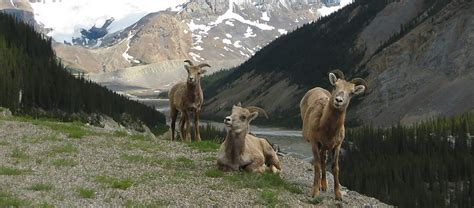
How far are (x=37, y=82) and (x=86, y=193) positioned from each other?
4898cm

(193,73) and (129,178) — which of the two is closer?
(129,178)

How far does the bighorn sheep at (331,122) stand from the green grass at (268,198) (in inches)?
62.3

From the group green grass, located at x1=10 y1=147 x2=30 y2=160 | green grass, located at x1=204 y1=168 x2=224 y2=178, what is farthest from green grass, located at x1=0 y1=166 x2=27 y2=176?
green grass, located at x1=204 y1=168 x2=224 y2=178

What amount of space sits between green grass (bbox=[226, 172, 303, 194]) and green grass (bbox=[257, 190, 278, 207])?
93 cm

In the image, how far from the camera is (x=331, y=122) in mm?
17469

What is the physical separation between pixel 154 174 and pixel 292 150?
71379 mm

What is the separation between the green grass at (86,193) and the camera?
1552 centimetres

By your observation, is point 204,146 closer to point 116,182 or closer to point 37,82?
point 116,182

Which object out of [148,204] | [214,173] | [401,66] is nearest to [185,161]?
[214,173]

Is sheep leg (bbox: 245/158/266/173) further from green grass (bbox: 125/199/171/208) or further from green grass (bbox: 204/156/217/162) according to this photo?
green grass (bbox: 125/199/171/208)

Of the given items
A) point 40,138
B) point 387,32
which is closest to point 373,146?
point 40,138

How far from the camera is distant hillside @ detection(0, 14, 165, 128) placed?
56.4 m

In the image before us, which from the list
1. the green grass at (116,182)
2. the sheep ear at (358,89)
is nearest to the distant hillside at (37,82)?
the green grass at (116,182)

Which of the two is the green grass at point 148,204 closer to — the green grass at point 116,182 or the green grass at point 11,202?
the green grass at point 116,182
